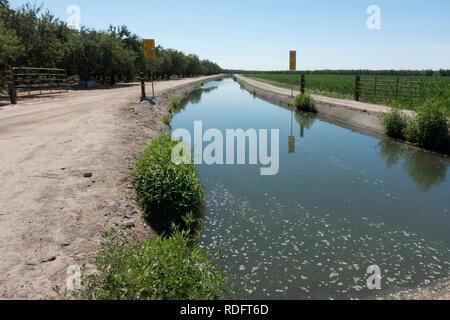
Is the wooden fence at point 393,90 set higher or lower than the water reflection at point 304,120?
higher

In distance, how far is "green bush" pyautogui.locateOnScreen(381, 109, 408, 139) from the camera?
13.1m

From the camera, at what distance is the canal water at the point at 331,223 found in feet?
14.5

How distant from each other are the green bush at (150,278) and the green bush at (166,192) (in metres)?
1.82

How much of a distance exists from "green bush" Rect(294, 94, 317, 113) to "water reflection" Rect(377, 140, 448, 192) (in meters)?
A: 8.90

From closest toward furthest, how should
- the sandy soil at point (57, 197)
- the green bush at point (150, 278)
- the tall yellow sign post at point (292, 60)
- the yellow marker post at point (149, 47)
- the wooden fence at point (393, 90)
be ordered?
1. the green bush at point (150, 278)
2. the sandy soil at point (57, 197)
3. the yellow marker post at point (149, 47)
4. the wooden fence at point (393, 90)
5. the tall yellow sign post at point (292, 60)

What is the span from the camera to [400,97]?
66.5 feet

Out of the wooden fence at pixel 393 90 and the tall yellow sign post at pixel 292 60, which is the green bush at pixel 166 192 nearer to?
the wooden fence at pixel 393 90

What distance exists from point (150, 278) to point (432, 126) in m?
12.0

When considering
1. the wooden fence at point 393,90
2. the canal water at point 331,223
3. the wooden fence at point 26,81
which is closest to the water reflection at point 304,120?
the wooden fence at point 393,90

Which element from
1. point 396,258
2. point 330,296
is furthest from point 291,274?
point 396,258

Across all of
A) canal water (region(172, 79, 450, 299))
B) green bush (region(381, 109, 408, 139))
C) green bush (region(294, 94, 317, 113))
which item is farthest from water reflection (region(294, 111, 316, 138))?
canal water (region(172, 79, 450, 299))

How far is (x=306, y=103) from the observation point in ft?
70.6

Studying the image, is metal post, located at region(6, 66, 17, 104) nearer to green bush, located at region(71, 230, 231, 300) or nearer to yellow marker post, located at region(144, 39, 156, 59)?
yellow marker post, located at region(144, 39, 156, 59)

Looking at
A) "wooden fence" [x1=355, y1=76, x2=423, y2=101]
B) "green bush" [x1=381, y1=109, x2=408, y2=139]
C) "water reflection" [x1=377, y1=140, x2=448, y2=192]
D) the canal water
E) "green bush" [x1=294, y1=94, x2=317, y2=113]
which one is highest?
"wooden fence" [x1=355, y1=76, x2=423, y2=101]
